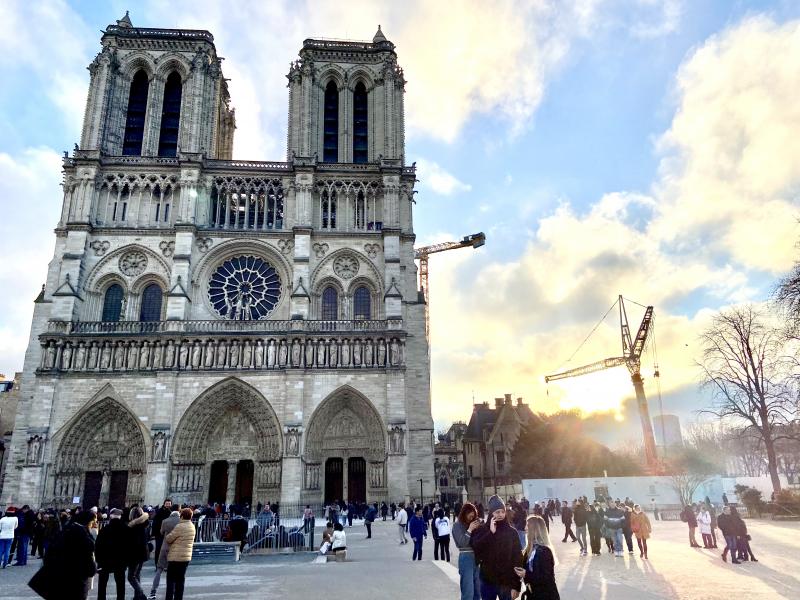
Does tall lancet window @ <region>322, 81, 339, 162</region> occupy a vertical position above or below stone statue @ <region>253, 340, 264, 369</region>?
above

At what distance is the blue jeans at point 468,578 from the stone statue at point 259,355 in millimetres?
23796

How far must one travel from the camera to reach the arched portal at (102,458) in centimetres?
2831

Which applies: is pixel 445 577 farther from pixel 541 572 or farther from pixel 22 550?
pixel 22 550

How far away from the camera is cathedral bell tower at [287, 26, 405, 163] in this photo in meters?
36.3

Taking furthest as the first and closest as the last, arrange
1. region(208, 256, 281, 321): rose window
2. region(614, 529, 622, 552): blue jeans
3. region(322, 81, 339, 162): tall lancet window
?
region(322, 81, 339, 162): tall lancet window, region(208, 256, 281, 321): rose window, region(614, 529, 622, 552): blue jeans

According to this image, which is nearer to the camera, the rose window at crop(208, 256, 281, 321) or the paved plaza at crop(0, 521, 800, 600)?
the paved plaza at crop(0, 521, 800, 600)

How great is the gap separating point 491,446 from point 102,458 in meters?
31.3

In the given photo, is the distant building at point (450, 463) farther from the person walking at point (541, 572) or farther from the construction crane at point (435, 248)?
the person walking at point (541, 572)

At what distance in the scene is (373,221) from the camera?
114 ft

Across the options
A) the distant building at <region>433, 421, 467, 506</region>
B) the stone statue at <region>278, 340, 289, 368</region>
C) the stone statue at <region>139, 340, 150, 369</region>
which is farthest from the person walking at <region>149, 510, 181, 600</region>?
the distant building at <region>433, 421, 467, 506</region>

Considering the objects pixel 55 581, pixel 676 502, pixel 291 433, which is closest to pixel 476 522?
pixel 55 581

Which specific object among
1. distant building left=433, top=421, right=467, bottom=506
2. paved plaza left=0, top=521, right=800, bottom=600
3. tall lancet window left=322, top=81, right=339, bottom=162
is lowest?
paved plaza left=0, top=521, right=800, bottom=600

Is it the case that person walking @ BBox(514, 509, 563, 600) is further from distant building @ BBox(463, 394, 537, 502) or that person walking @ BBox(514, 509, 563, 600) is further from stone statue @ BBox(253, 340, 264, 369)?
distant building @ BBox(463, 394, 537, 502)

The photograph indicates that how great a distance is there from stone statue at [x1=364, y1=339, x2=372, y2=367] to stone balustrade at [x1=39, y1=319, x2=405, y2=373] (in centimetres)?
5
